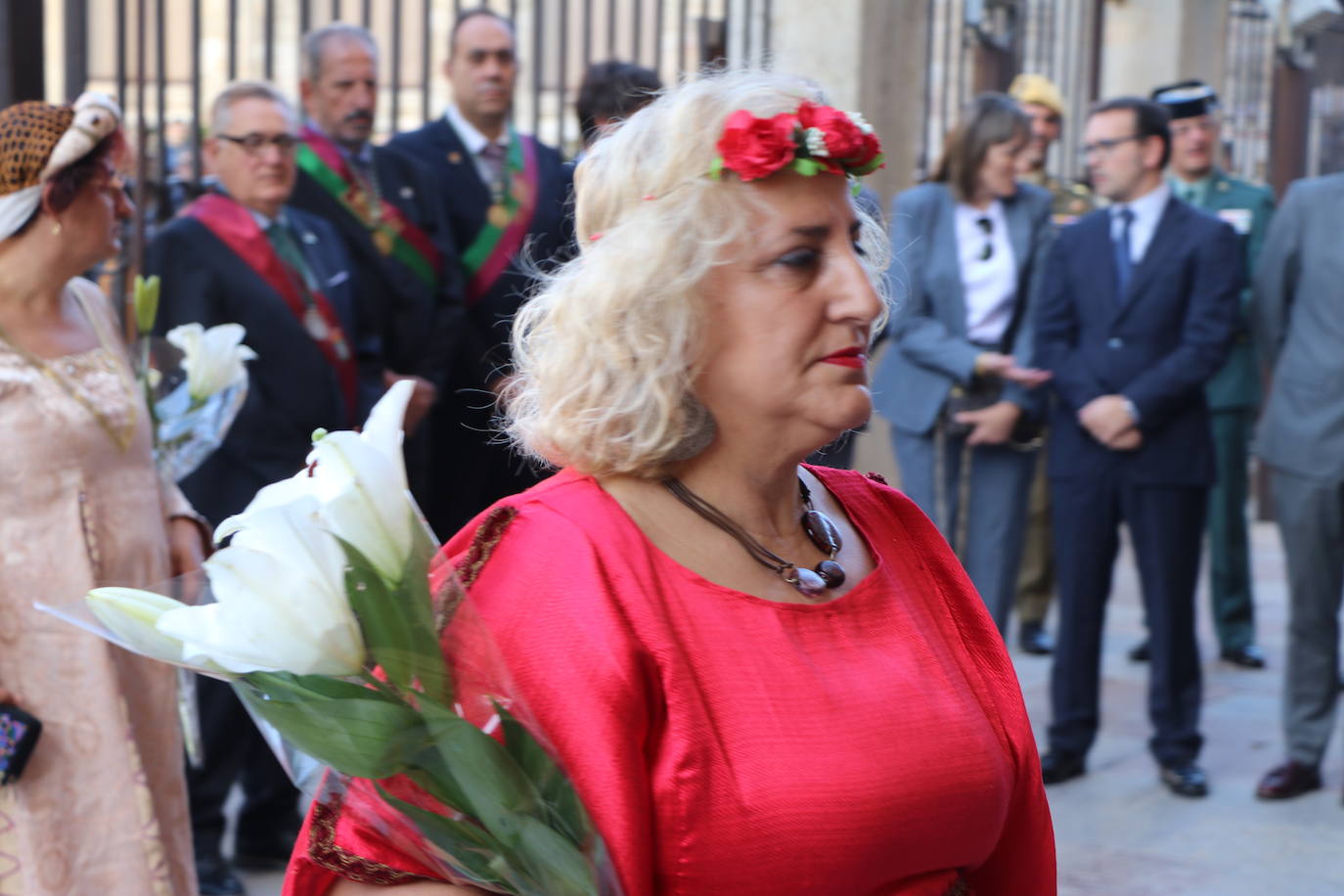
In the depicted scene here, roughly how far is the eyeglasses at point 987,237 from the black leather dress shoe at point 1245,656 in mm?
2755

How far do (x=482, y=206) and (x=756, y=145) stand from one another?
12.1 ft

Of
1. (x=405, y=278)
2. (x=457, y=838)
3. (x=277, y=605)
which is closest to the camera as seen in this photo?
(x=277, y=605)

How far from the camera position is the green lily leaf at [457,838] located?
154 cm

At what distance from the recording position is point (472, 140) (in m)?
5.62

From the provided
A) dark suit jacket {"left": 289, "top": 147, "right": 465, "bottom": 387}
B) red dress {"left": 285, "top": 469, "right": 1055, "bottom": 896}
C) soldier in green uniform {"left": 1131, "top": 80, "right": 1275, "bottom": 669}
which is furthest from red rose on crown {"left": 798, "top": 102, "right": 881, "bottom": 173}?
soldier in green uniform {"left": 1131, "top": 80, "right": 1275, "bottom": 669}

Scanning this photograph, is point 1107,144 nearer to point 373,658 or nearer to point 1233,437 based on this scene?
point 1233,437

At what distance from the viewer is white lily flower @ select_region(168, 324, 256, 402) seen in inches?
151

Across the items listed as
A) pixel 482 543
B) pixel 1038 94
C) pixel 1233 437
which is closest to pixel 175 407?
pixel 482 543

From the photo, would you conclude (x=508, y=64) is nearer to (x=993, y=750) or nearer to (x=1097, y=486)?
(x=1097, y=486)

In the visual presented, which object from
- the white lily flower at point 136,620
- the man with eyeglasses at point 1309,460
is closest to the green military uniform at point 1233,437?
the man with eyeglasses at point 1309,460

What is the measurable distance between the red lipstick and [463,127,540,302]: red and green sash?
3.49 metres

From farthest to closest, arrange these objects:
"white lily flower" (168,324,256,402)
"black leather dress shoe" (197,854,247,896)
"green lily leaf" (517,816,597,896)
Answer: "black leather dress shoe" (197,854,247,896) → "white lily flower" (168,324,256,402) → "green lily leaf" (517,816,597,896)

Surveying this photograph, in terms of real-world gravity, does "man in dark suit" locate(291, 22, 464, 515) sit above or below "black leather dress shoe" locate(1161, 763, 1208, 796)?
above

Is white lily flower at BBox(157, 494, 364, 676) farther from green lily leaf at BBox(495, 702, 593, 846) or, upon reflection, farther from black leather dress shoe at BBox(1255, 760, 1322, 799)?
black leather dress shoe at BBox(1255, 760, 1322, 799)
